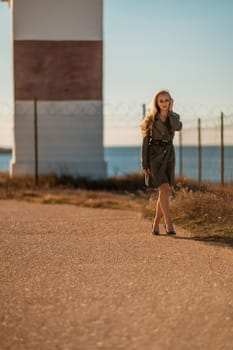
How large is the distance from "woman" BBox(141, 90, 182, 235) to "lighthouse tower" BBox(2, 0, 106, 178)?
39.4ft

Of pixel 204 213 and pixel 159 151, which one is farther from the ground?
pixel 159 151

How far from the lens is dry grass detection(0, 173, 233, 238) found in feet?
35.1

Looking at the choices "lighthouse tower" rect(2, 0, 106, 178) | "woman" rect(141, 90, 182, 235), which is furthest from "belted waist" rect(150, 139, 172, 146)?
"lighthouse tower" rect(2, 0, 106, 178)

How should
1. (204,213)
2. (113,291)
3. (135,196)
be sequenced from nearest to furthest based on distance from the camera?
1. (113,291)
2. (204,213)
3. (135,196)

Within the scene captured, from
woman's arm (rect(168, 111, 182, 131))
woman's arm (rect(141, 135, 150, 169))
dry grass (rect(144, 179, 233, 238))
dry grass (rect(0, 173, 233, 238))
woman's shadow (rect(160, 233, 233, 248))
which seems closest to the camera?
woman's shadow (rect(160, 233, 233, 248))

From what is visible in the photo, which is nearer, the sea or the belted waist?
the belted waist

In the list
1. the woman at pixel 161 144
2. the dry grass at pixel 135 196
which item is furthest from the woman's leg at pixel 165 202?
the dry grass at pixel 135 196

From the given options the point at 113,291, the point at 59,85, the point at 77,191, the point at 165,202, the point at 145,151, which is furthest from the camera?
the point at 59,85

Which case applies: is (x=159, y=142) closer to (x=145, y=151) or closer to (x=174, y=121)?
(x=145, y=151)

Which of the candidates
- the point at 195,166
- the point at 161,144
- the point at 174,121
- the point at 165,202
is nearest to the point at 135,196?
the point at 165,202

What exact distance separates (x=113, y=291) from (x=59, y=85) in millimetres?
15898

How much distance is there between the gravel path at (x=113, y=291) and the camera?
4969mm

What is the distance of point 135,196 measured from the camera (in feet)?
59.2

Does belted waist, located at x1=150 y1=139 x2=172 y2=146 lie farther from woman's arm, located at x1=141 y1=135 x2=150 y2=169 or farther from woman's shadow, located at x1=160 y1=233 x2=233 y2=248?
woman's shadow, located at x1=160 y1=233 x2=233 y2=248
